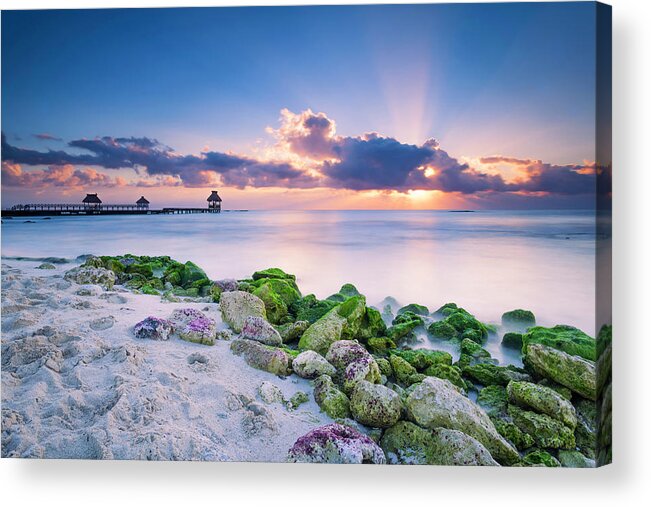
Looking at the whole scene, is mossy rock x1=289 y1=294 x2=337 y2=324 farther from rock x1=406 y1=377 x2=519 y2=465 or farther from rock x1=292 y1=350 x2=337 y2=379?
rock x1=406 y1=377 x2=519 y2=465

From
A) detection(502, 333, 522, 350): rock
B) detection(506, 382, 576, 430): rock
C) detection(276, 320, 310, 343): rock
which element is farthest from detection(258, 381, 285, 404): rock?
detection(502, 333, 522, 350): rock

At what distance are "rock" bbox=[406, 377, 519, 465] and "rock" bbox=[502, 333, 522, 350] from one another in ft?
1.98

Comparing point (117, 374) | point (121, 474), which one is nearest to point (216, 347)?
point (117, 374)

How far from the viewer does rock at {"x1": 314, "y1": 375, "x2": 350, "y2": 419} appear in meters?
3.02

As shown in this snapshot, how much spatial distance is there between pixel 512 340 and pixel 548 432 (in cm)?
66

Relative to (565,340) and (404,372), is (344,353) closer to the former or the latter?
(404,372)

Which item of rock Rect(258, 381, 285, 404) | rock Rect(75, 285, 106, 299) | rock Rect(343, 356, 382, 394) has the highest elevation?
rock Rect(75, 285, 106, 299)

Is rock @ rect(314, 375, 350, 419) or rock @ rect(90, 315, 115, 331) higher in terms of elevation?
rock @ rect(90, 315, 115, 331)

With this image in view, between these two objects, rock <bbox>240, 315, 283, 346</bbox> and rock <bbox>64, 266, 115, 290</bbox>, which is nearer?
rock <bbox>240, 315, 283, 346</bbox>

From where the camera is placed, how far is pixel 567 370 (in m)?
3.03

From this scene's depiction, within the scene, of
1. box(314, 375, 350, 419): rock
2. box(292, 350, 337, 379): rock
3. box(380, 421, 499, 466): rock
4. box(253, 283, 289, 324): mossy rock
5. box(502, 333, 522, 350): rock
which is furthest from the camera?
box(253, 283, 289, 324): mossy rock

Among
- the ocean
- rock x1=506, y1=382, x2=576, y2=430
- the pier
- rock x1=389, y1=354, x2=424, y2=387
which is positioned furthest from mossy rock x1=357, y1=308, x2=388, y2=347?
the pier

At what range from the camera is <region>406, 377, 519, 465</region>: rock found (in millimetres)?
2912

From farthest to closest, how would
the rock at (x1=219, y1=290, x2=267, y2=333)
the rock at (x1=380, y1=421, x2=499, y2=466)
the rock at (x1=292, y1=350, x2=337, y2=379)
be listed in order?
the rock at (x1=219, y1=290, x2=267, y2=333) → the rock at (x1=292, y1=350, x2=337, y2=379) → the rock at (x1=380, y1=421, x2=499, y2=466)
